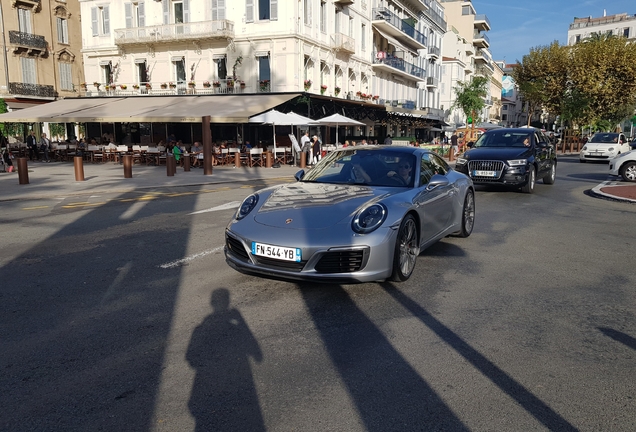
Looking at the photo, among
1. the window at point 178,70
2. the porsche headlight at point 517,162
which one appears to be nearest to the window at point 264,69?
the window at point 178,70

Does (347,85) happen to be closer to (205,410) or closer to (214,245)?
(214,245)

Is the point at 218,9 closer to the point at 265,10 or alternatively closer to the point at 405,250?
the point at 265,10

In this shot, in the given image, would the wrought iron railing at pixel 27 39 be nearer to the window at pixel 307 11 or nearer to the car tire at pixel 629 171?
the window at pixel 307 11

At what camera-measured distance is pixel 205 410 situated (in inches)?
115

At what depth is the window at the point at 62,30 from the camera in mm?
39719

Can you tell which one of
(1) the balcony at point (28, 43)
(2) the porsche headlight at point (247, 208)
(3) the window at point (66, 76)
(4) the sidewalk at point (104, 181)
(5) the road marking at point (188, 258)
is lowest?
(5) the road marking at point (188, 258)

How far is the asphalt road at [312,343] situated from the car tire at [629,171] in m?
11.1

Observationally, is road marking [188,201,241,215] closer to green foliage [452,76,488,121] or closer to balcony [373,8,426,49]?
balcony [373,8,426,49]

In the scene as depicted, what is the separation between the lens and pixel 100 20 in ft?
110

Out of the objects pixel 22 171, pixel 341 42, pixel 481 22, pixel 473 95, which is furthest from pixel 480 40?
pixel 22 171

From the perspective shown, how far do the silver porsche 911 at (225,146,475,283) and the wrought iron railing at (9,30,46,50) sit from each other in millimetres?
38419

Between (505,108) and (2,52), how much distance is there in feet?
328

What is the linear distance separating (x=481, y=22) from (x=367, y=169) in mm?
81434

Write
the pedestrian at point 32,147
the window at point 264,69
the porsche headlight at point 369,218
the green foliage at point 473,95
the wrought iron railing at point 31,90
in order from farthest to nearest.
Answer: the green foliage at point 473,95
the wrought iron railing at point 31,90
the window at point 264,69
the pedestrian at point 32,147
the porsche headlight at point 369,218
